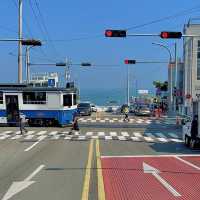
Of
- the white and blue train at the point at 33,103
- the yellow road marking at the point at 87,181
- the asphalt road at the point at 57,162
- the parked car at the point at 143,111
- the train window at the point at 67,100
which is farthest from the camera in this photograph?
the parked car at the point at 143,111

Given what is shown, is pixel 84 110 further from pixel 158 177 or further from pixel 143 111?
pixel 158 177

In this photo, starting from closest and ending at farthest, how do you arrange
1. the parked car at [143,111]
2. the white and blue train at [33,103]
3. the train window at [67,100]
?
the white and blue train at [33,103], the train window at [67,100], the parked car at [143,111]

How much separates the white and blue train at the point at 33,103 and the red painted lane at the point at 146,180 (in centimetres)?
2356

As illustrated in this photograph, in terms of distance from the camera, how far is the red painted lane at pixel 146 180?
12.6 m

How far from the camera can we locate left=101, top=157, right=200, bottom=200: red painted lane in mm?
12609

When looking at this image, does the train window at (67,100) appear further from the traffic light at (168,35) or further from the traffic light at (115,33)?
the traffic light at (115,33)

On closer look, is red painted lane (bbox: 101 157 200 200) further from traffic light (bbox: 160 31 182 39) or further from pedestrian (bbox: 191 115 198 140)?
traffic light (bbox: 160 31 182 39)

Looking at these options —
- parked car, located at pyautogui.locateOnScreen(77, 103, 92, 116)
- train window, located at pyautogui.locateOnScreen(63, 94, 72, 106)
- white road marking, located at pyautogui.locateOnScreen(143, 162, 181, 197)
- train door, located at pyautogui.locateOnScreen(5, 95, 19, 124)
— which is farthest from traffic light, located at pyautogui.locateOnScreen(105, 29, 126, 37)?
parked car, located at pyautogui.locateOnScreen(77, 103, 92, 116)

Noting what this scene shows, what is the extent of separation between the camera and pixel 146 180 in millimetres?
15414

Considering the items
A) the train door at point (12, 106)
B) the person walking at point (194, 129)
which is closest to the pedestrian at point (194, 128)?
the person walking at point (194, 129)

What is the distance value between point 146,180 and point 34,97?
101 ft

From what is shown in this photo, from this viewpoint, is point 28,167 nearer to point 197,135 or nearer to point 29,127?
point 197,135

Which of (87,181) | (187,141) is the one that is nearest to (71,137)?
(187,141)

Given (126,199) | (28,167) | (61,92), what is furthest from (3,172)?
(61,92)
